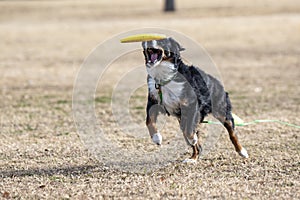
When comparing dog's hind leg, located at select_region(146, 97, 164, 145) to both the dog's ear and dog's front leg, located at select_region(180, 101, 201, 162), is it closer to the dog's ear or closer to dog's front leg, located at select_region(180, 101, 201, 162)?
dog's front leg, located at select_region(180, 101, 201, 162)

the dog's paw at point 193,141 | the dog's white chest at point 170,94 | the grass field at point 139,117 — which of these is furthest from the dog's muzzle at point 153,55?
the grass field at point 139,117

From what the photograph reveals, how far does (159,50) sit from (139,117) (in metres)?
3.97

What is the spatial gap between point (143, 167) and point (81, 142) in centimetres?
156

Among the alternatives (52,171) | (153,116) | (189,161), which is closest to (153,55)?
(153,116)

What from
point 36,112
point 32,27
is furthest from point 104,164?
point 32,27

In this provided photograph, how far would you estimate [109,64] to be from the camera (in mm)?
16172

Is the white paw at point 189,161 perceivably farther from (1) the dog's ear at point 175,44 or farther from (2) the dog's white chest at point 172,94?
(1) the dog's ear at point 175,44

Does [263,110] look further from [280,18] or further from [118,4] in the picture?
[118,4]

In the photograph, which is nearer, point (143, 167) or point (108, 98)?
point (143, 167)

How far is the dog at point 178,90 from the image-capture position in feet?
19.1

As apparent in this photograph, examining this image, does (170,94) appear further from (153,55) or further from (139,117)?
(139,117)

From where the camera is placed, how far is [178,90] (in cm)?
606

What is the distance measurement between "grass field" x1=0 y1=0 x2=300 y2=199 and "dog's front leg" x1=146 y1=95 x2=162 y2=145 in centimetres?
35

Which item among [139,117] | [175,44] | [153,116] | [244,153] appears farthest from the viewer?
A: [139,117]
